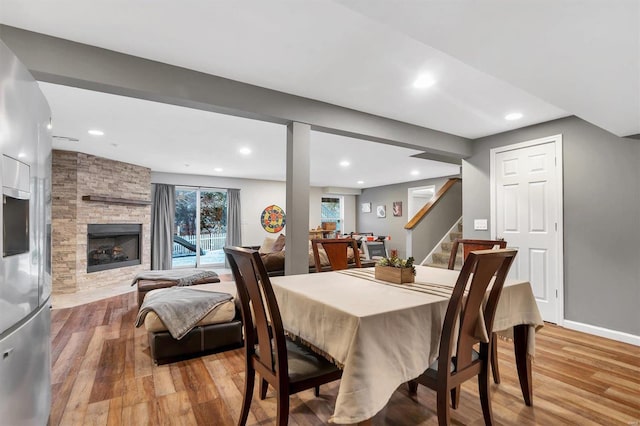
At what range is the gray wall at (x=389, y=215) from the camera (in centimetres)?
884

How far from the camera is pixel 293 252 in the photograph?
2.81 m

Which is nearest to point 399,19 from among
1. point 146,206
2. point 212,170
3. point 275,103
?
point 275,103

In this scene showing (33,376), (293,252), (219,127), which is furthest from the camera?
(219,127)

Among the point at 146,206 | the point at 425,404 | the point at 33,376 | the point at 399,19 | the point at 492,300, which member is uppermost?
the point at 399,19

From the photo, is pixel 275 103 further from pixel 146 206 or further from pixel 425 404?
pixel 146 206

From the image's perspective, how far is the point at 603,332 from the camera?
3.16 meters

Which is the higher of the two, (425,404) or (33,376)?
(33,376)

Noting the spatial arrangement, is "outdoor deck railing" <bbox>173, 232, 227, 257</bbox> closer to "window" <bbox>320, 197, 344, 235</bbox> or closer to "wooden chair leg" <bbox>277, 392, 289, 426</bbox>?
"window" <bbox>320, 197, 344, 235</bbox>

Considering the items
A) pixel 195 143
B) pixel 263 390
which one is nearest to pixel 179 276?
pixel 195 143

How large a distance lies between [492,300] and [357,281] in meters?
0.72

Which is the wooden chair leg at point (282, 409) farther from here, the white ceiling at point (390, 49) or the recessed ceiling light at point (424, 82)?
the recessed ceiling light at point (424, 82)

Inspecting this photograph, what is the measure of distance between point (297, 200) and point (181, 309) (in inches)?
54.3

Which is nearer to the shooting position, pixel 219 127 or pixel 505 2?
pixel 505 2

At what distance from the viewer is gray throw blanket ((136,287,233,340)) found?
2574mm
